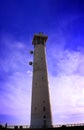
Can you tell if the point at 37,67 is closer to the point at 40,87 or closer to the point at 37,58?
the point at 37,58

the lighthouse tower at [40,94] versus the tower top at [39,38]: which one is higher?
the tower top at [39,38]

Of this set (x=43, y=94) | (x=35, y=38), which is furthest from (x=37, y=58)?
(x=43, y=94)

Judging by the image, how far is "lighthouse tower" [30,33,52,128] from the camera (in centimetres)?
3828

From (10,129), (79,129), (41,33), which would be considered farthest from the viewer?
(41,33)

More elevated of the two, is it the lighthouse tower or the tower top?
the tower top

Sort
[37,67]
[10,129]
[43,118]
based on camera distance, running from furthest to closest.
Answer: [37,67] < [43,118] < [10,129]

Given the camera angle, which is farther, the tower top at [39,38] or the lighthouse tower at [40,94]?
the tower top at [39,38]

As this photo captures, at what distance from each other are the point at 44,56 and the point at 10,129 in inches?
808

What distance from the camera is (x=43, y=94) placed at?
3994cm

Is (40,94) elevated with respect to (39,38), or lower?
lower

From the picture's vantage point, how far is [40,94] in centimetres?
3981

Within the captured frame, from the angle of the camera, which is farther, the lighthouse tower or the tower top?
the tower top

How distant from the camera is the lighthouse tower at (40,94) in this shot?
38.3 m

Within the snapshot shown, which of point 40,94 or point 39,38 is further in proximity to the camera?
point 39,38
